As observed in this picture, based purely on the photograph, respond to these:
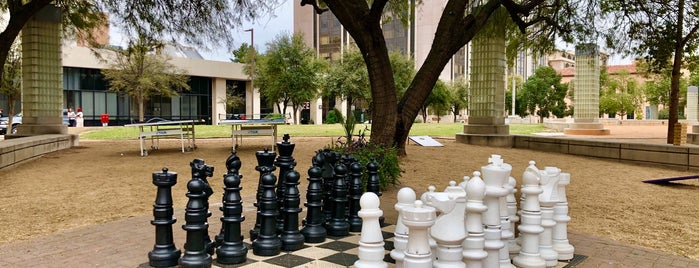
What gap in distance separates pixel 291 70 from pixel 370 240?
39498 mm

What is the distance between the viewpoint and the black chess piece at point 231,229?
3.29 meters

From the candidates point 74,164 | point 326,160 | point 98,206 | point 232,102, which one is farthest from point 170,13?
point 232,102

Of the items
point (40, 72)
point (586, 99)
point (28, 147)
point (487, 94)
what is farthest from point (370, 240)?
point (586, 99)

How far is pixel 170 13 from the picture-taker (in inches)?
506

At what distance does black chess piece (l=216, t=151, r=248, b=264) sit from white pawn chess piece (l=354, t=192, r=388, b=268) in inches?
32.1

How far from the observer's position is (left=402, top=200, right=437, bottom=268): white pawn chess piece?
2650 mm

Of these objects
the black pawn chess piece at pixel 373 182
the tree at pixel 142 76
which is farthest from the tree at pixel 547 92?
the black pawn chess piece at pixel 373 182

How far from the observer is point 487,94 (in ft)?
53.2

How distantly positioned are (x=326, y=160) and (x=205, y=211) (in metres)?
1.41

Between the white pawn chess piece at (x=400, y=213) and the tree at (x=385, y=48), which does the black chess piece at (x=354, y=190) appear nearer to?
the white pawn chess piece at (x=400, y=213)

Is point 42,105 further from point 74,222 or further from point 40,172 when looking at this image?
point 74,222

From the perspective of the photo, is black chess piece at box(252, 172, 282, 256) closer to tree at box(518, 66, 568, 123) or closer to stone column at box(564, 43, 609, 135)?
stone column at box(564, 43, 609, 135)

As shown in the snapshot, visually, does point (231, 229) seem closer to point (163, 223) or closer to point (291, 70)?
point (163, 223)

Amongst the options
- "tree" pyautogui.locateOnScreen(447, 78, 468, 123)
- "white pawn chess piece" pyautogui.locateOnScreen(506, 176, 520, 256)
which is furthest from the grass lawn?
"tree" pyautogui.locateOnScreen(447, 78, 468, 123)
